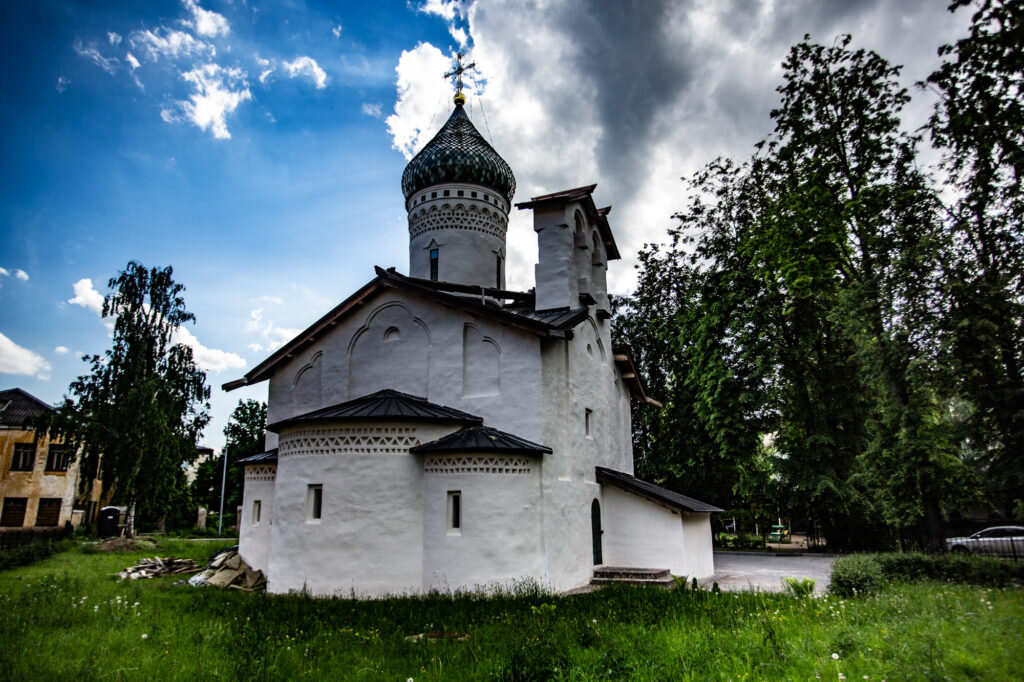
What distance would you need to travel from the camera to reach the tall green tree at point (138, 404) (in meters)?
23.3

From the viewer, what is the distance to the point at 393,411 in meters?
12.0

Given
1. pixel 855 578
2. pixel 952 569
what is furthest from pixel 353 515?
pixel 952 569

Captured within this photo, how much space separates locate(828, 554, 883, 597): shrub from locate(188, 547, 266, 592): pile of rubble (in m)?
11.7

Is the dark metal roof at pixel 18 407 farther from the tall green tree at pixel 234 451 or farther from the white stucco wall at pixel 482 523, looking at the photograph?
the white stucco wall at pixel 482 523

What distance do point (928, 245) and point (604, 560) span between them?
10.2 meters

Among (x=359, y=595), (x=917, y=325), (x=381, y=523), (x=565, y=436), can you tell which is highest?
(x=917, y=325)

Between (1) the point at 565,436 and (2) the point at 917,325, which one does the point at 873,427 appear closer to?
(2) the point at 917,325

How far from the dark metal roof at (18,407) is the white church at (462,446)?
24.3 metres

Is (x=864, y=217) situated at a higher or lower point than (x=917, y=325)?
higher

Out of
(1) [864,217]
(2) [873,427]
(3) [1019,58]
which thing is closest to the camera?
(3) [1019,58]

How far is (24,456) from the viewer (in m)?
31.0

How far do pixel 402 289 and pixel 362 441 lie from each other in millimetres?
4446

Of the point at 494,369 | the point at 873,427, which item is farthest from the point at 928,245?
the point at 494,369

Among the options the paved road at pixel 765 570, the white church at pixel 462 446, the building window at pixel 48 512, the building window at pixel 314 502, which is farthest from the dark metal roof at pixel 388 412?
the building window at pixel 48 512
